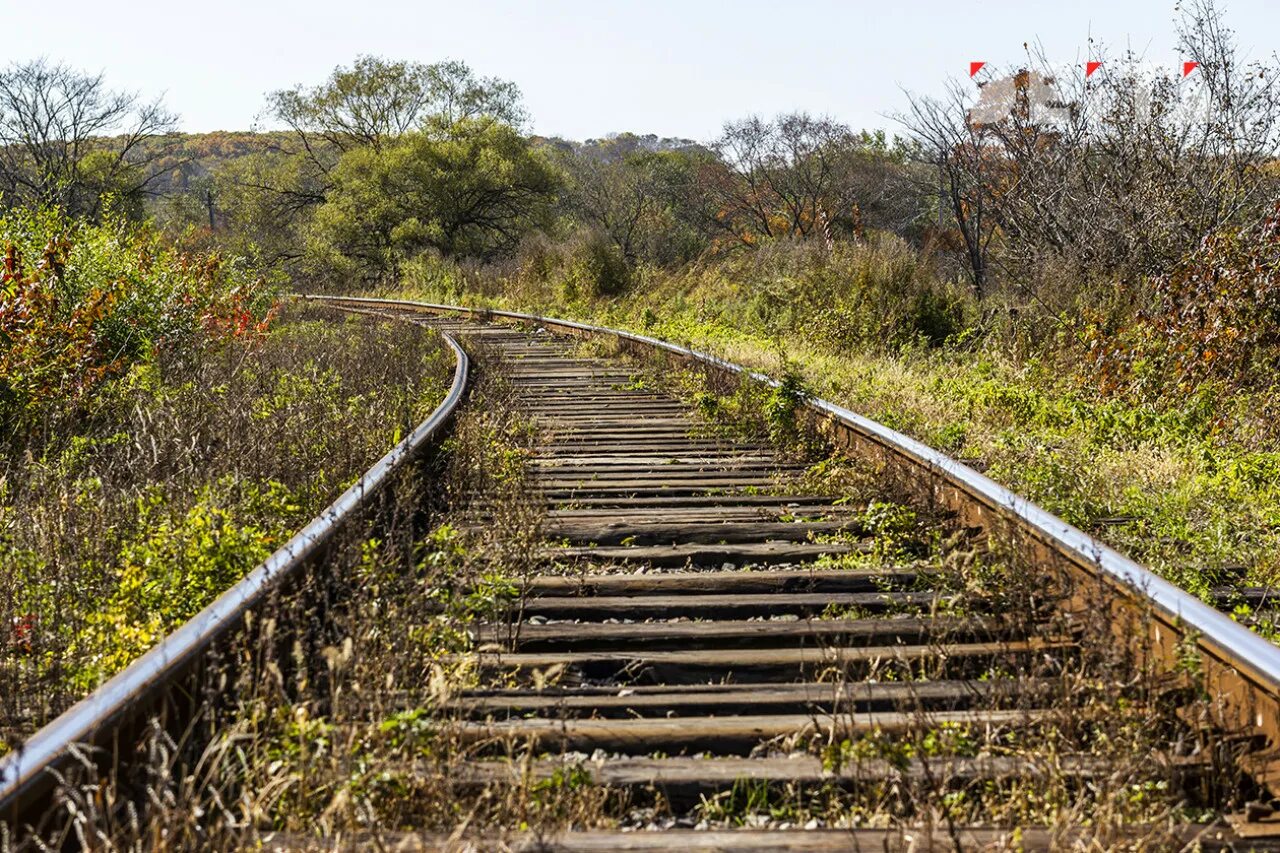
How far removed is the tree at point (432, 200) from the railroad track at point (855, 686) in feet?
113

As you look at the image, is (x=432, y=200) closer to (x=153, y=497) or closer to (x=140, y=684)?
(x=153, y=497)

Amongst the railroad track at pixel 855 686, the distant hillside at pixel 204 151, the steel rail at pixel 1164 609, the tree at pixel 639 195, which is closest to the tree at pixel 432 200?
the tree at pixel 639 195

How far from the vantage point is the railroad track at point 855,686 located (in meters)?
2.64

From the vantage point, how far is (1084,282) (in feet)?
39.7

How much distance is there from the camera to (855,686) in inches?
133

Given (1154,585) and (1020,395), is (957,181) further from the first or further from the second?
(1154,585)

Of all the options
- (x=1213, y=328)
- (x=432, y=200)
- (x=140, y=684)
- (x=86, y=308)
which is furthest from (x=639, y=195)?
(x=140, y=684)

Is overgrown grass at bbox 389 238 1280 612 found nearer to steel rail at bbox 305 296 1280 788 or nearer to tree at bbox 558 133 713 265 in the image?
steel rail at bbox 305 296 1280 788

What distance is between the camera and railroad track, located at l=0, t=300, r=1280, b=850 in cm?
264

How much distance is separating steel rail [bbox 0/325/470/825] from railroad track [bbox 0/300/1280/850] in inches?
1.6

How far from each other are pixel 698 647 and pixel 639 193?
47525 mm

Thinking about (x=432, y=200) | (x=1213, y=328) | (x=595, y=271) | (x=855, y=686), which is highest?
(x=432, y=200)

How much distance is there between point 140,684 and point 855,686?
1912 millimetres

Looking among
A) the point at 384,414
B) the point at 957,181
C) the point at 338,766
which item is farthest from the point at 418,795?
the point at 957,181
